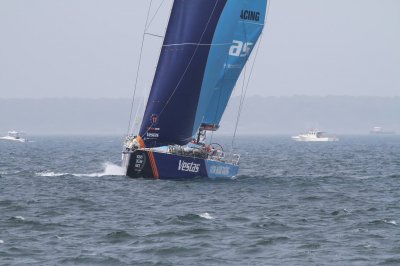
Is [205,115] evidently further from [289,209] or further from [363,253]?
[363,253]

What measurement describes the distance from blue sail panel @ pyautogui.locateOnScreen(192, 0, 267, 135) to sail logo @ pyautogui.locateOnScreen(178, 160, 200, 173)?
276cm

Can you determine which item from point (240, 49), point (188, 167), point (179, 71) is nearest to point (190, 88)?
point (179, 71)

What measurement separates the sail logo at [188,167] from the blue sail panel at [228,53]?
2765 mm

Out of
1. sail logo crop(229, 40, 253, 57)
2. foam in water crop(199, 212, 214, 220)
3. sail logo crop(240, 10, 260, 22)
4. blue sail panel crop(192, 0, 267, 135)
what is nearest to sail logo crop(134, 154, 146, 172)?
blue sail panel crop(192, 0, 267, 135)

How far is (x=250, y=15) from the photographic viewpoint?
1770 inches

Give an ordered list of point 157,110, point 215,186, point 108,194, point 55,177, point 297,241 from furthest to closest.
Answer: point 55,177 < point 157,110 < point 215,186 < point 108,194 < point 297,241

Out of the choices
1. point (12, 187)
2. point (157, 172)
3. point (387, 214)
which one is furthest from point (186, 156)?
point (387, 214)

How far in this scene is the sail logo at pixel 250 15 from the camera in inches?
1757

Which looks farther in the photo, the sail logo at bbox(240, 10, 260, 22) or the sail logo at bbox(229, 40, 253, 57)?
the sail logo at bbox(229, 40, 253, 57)

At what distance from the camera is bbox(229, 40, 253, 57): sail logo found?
44984 mm

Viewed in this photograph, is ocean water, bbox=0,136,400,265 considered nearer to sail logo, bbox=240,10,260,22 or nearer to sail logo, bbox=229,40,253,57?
sail logo, bbox=229,40,253,57

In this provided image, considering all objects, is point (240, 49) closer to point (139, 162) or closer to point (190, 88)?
point (190, 88)

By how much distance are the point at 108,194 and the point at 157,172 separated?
517cm

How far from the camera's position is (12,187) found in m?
41.2
